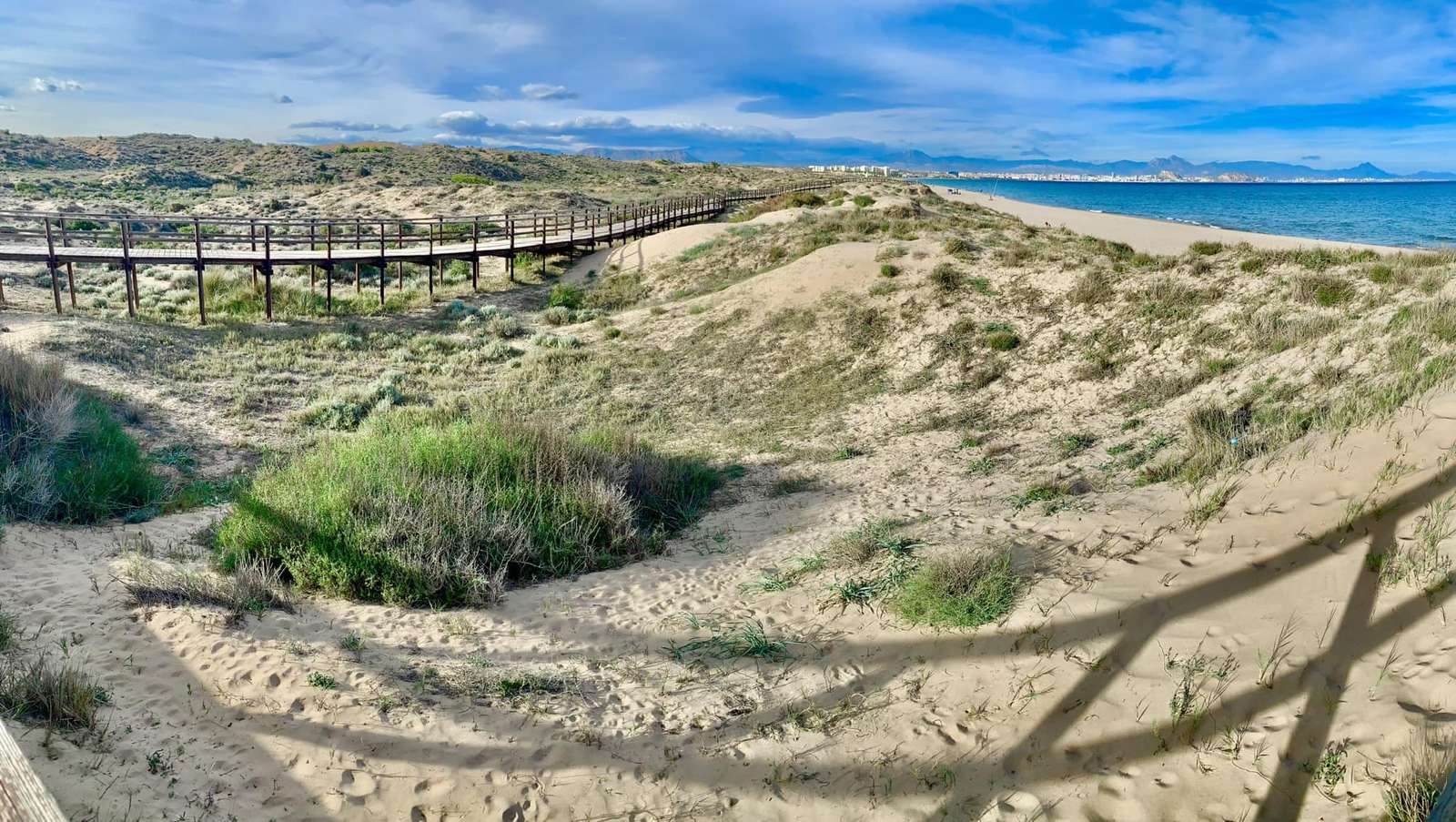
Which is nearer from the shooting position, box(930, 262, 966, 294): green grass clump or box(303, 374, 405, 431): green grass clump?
box(303, 374, 405, 431): green grass clump

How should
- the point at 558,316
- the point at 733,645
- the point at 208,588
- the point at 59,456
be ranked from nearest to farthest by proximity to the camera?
the point at 733,645
the point at 208,588
the point at 59,456
the point at 558,316

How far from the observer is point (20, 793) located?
Answer: 1.91 meters

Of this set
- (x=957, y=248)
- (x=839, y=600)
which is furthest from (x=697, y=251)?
(x=839, y=600)

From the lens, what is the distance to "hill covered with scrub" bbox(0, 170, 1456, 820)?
13.7ft

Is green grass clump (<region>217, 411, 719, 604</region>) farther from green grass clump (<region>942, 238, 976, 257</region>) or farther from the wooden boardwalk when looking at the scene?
the wooden boardwalk

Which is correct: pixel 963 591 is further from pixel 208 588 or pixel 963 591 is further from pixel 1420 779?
pixel 208 588

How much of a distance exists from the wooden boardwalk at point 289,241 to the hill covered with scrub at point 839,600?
949cm

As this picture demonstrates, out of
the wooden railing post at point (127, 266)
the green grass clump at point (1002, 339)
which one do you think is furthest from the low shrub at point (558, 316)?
the green grass clump at point (1002, 339)

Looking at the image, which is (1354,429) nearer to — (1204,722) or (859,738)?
(1204,722)

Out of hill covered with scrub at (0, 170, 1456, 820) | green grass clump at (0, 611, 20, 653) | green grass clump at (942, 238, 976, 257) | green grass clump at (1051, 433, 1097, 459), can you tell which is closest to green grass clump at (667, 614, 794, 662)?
hill covered with scrub at (0, 170, 1456, 820)

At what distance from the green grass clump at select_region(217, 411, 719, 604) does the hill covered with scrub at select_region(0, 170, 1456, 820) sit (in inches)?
1.7

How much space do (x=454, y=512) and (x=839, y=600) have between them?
12.3 ft

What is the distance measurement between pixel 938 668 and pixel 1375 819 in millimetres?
2311

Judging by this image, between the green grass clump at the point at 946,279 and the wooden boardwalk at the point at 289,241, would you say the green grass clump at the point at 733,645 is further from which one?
the wooden boardwalk at the point at 289,241
